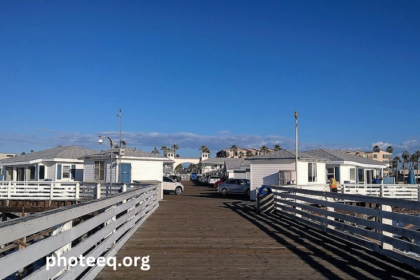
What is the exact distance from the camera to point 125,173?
3006cm

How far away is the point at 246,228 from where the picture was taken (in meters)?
12.4

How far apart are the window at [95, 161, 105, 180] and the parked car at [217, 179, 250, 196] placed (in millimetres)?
9832

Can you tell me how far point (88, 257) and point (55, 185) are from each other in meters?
19.8

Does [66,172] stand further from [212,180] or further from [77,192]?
[212,180]

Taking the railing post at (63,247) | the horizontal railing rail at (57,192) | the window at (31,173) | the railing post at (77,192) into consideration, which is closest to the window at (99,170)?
the horizontal railing rail at (57,192)

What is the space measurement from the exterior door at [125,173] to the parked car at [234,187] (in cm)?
828

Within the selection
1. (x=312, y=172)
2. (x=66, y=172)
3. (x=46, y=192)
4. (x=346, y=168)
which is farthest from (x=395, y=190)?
(x=66, y=172)

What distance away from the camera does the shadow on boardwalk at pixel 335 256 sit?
664cm

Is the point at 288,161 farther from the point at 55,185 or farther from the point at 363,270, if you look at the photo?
the point at 363,270

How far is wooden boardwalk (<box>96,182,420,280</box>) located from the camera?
262 inches

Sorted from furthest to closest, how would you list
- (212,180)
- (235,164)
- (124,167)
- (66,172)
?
(235,164), (212,180), (66,172), (124,167)

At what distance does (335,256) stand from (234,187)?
27365 mm

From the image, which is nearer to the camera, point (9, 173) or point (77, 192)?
point (77, 192)

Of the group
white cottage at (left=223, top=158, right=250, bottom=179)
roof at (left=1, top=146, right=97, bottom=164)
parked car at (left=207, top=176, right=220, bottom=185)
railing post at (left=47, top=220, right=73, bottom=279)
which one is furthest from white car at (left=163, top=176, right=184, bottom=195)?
railing post at (left=47, top=220, right=73, bottom=279)
